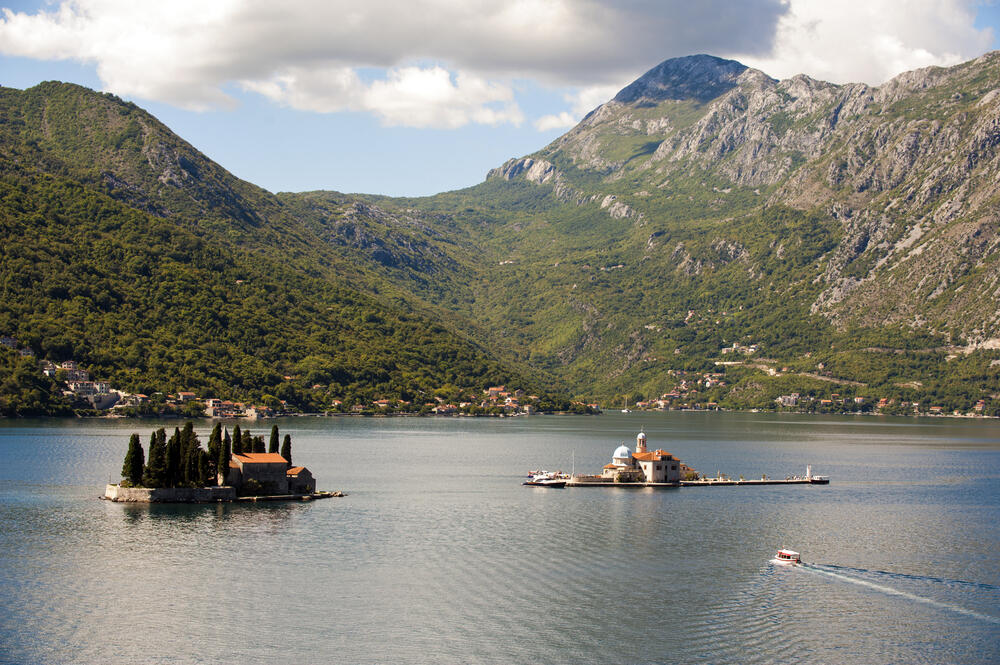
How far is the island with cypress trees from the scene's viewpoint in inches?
3391

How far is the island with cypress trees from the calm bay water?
10.3ft

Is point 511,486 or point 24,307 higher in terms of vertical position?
point 24,307

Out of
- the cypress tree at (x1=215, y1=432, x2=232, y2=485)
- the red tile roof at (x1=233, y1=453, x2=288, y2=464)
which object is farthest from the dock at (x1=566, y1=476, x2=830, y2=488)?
the cypress tree at (x1=215, y1=432, x2=232, y2=485)

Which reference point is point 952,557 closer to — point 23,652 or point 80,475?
point 23,652

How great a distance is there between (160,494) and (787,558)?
1982 inches

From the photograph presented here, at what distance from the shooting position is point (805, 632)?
51.9 meters

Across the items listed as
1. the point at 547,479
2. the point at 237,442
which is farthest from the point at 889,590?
the point at 237,442

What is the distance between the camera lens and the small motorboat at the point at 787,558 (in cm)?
6762

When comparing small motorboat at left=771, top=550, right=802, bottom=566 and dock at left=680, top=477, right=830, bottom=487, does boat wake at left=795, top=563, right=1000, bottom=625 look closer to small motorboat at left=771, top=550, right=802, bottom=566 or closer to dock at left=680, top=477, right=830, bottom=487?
small motorboat at left=771, top=550, right=802, bottom=566

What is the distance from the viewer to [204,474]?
291 ft

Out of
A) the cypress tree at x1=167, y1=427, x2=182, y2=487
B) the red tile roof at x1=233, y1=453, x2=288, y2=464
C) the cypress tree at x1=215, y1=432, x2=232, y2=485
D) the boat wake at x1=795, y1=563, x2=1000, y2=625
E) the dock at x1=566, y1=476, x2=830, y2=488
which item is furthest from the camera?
the dock at x1=566, y1=476, x2=830, y2=488

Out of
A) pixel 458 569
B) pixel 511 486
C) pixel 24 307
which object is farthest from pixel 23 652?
pixel 24 307

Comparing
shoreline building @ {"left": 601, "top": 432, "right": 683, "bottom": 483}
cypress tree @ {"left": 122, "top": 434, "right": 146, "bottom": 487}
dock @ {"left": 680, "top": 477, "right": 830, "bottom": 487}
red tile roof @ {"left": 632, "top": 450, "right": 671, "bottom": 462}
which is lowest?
dock @ {"left": 680, "top": 477, "right": 830, "bottom": 487}

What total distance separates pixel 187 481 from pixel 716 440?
12065 centimetres
